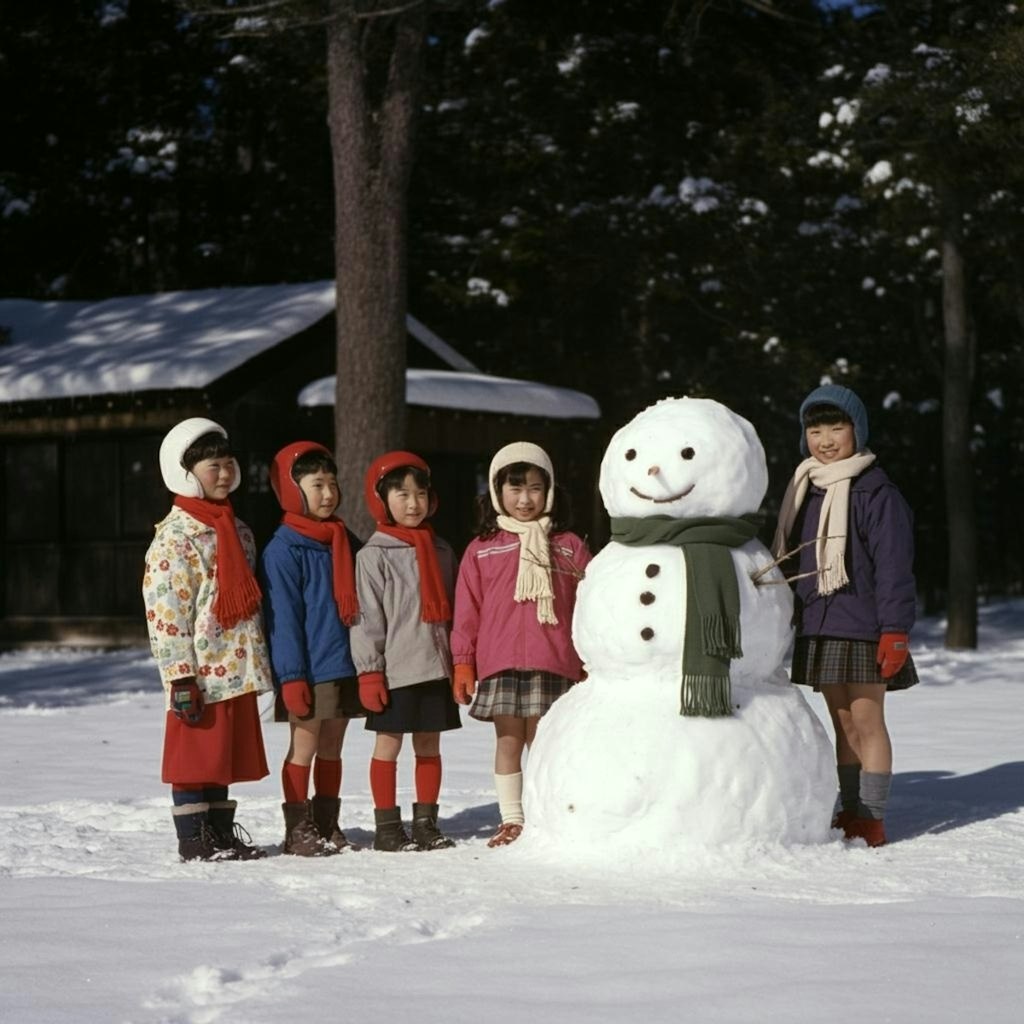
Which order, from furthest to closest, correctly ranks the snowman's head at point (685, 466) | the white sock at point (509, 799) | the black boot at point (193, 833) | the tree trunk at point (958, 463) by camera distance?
the tree trunk at point (958, 463)
the white sock at point (509, 799)
the black boot at point (193, 833)
the snowman's head at point (685, 466)

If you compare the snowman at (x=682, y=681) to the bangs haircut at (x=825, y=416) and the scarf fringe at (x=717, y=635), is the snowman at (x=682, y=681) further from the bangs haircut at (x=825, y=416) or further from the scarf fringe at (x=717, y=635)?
the bangs haircut at (x=825, y=416)

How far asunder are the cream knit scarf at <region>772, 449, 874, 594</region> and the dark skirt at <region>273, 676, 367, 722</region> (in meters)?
1.62

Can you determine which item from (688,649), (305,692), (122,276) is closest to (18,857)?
(305,692)

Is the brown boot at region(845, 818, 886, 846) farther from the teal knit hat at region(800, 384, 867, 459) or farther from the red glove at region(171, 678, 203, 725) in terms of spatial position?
the red glove at region(171, 678, 203, 725)

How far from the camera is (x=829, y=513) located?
6824 millimetres

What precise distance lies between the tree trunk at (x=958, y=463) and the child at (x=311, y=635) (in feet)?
37.5

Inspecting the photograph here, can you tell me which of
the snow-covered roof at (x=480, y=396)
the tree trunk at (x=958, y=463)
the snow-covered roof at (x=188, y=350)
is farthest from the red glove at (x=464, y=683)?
the tree trunk at (x=958, y=463)

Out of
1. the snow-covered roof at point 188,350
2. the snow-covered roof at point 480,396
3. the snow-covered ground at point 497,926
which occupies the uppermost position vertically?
the snow-covered roof at point 188,350

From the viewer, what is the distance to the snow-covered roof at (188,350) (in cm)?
1711

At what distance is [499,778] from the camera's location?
22.6ft

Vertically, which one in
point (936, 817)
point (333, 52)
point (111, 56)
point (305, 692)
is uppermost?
point (111, 56)

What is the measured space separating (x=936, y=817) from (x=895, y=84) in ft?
32.6

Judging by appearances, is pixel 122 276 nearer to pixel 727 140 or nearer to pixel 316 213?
pixel 316 213

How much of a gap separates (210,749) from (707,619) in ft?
5.94
